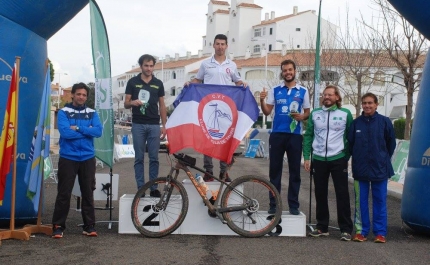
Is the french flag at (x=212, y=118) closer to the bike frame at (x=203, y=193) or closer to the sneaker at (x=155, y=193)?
the bike frame at (x=203, y=193)

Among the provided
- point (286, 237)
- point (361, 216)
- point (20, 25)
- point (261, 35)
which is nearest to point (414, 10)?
point (361, 216)

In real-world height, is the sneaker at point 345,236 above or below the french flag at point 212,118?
below

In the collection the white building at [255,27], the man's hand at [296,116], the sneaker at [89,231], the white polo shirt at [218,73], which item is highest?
the white building at [255,27]

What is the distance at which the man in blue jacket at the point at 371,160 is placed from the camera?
8.34 meters

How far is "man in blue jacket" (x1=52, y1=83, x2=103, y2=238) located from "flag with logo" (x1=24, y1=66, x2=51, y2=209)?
0.81 ft

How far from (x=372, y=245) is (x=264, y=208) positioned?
1.48 m

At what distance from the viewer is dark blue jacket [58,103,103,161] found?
8109mm

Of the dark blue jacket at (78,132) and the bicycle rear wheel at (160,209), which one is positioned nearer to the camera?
the dark blue jacket at (78,132)

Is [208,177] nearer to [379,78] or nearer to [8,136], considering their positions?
[8,136]

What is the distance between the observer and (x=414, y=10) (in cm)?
864

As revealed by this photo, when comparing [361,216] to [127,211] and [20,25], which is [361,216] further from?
[20,25]

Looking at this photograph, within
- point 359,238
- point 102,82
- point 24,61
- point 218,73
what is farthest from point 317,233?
point 24,61

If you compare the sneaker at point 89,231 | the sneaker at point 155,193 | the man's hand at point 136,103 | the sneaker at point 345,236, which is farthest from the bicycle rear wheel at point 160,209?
the sneaker at point 345,236

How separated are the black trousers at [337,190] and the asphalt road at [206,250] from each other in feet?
0.73
